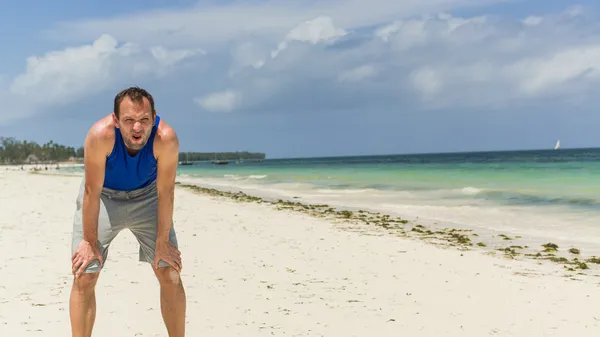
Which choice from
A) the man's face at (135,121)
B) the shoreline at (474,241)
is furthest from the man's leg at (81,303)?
the shoreline at (474,241)

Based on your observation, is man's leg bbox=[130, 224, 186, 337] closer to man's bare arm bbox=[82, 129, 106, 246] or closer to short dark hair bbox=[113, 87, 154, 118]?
man's bare arm bbox=[82, 129, 106, 246]

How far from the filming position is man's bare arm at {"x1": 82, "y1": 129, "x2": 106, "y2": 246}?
3.36m

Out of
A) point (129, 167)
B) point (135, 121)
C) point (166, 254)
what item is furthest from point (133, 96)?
point (166, 254)

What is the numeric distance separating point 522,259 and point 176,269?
702 centimetres

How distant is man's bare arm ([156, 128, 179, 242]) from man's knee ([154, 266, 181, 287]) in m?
0.24

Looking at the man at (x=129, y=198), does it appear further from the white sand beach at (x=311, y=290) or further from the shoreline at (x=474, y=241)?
the shoreline at (x=474, y=241)

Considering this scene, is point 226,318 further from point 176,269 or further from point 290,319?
point 176,269

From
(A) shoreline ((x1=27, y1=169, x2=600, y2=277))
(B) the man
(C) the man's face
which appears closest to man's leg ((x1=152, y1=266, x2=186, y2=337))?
(B) the man

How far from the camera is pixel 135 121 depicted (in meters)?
3.29

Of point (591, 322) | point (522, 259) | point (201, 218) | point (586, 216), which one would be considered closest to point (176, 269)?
point (591, 322)

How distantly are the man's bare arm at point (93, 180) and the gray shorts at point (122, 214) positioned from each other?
0.35 ft

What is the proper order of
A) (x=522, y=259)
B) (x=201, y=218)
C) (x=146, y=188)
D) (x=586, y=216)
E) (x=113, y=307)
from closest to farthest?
(x=146, y=188)
(x=113, y=307)
(x=522, y=259)
(x=201, y=218)
(x=586, y=216)

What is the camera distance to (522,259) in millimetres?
9109

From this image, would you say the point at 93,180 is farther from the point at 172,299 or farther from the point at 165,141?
the point at 172,299
